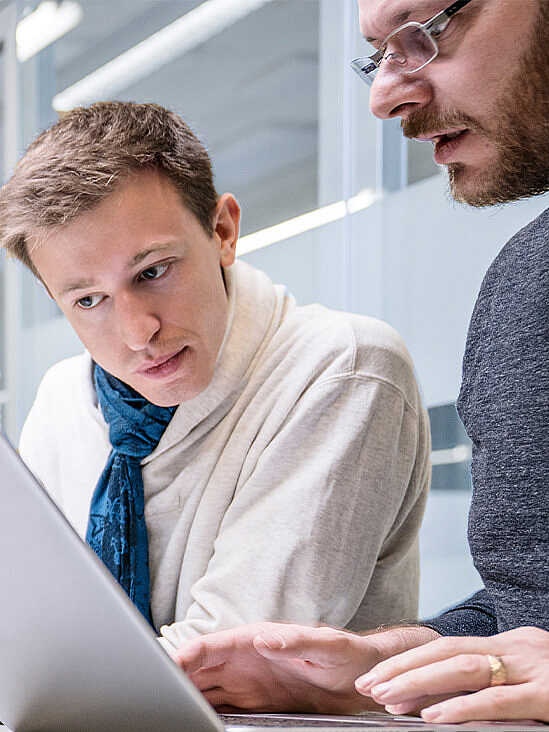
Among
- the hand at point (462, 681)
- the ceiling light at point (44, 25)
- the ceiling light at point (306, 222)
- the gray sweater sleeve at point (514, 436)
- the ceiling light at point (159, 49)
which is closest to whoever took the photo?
the hand at point (462, 681)

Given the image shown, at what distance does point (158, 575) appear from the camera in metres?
1.14

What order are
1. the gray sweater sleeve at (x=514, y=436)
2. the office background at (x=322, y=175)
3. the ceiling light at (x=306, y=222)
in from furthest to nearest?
1. the ceiling light at (x=306, y=222)
2. the office background at (x=322, y=175)
3. the gray sweater sleeve at (x=514, y=436)

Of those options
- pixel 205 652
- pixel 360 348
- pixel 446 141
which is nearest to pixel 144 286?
pixel 360 348

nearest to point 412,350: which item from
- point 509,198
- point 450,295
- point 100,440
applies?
point 450,295

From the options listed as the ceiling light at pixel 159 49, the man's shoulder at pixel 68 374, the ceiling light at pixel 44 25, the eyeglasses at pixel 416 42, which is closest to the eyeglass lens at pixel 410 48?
the eyeglasses at pixel 416 42

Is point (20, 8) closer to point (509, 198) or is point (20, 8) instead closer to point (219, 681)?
point (509, 198)

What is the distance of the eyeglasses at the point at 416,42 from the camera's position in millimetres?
851

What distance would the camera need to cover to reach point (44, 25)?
2.93 m

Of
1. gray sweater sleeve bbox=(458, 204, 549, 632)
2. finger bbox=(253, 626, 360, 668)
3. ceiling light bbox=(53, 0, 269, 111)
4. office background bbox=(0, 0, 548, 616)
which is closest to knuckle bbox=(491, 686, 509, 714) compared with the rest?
finger bbox=(253, 626, 360, 668)

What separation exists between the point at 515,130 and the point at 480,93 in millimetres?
48

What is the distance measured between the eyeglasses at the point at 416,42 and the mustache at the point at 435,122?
4cm

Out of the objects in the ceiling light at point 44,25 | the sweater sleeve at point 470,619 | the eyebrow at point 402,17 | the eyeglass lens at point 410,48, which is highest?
the ceiling light at point 44,25

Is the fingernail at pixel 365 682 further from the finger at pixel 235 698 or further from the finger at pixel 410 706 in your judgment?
the finger at pixel 235 698

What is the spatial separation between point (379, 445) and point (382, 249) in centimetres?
95
